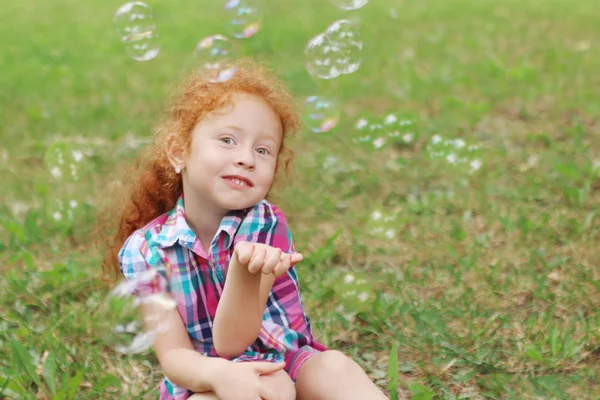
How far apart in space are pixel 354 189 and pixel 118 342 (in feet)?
5.98

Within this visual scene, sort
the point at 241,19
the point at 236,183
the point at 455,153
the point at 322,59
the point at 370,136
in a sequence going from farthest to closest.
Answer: the point at 370,136 → the point at 455,153 → the point at 322,59 → the point at 241,19 → the point at 236,183

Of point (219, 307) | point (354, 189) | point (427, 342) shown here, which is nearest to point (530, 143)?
point (354, 189)

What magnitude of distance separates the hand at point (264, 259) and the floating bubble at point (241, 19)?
4.76ft

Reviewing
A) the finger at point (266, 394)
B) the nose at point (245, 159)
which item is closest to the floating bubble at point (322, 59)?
the nose at point (245, 159)

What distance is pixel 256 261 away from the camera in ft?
5.81

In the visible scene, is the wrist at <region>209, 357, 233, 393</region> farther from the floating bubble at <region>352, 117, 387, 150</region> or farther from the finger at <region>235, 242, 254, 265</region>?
the floating bubble at <region>352, 117, 387, 150</region>

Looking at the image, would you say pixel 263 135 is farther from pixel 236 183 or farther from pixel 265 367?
pixel 265 367

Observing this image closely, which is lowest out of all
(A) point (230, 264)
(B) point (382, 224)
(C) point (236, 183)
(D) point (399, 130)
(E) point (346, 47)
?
(B) point (382, 224)

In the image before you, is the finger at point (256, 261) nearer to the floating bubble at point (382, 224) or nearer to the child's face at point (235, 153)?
the child's face at point (235, 153)

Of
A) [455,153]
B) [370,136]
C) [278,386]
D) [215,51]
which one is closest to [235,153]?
[278,386]

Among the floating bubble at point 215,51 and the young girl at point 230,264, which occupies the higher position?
the floating bubble at point 215,51

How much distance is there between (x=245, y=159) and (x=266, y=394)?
1.88ft

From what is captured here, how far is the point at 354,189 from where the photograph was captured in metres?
3.73

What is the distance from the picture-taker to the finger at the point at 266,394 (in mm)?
1865
